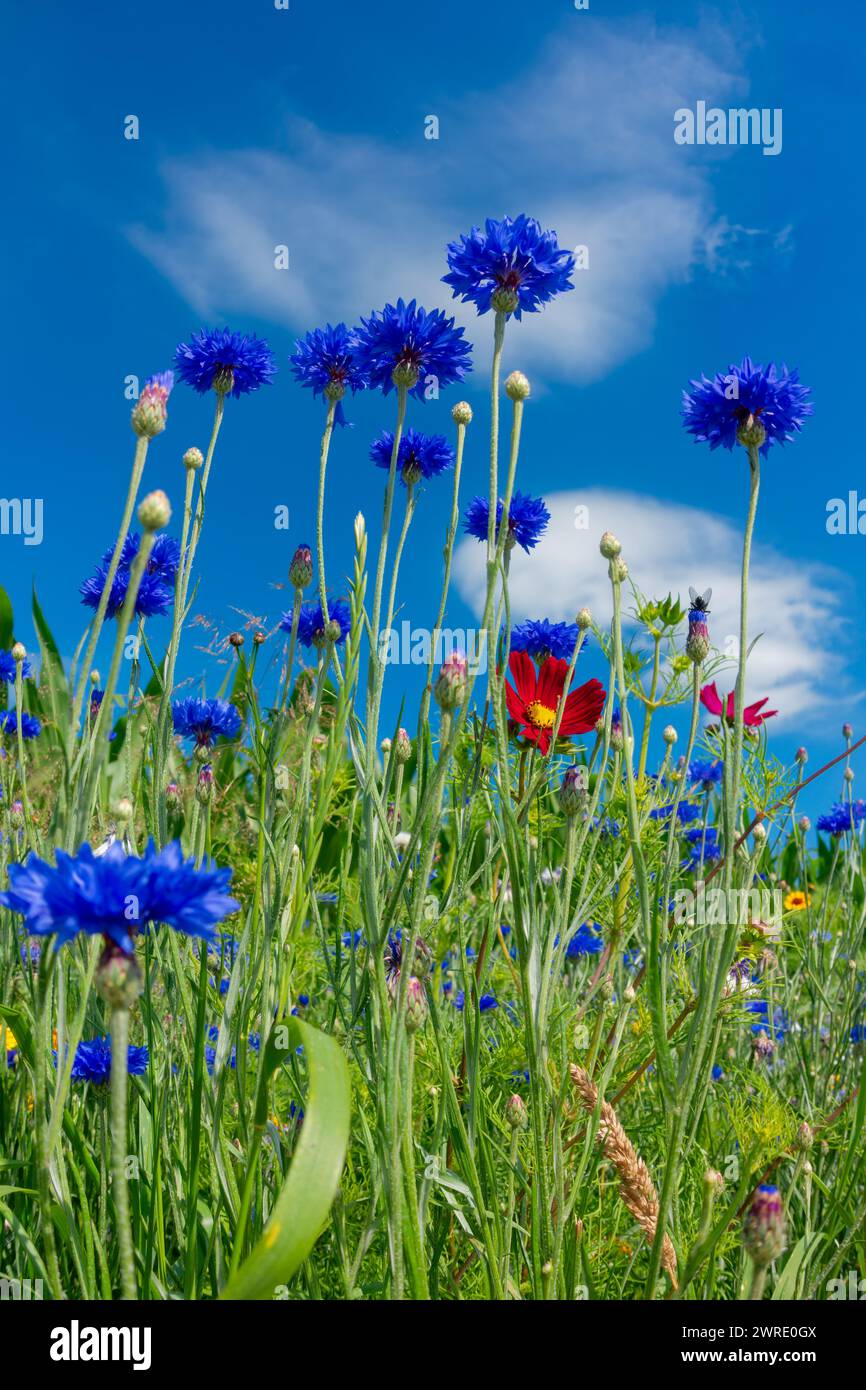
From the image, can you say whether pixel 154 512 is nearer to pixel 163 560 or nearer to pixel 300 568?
pixel 300 568

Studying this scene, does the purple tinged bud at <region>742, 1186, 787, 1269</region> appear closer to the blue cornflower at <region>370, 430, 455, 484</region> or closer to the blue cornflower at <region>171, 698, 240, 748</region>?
the blue cornflower at <region>370, 430, 455, 484</region>

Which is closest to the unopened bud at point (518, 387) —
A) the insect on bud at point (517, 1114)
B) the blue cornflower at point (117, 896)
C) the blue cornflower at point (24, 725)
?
the blue cornflower at point (117, 896)

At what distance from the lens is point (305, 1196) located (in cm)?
50

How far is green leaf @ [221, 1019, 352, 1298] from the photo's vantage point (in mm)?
489

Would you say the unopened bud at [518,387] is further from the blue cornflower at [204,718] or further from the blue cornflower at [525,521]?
the blue cornflower at [204,718]

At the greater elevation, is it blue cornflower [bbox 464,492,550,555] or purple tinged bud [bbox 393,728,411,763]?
blue cornflower [bbox 464,492,550,555]

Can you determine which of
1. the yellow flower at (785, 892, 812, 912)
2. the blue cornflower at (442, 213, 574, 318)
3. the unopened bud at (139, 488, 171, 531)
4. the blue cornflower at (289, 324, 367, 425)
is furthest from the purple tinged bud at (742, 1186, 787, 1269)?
the yellow flower at (785, 892, 812, 912)

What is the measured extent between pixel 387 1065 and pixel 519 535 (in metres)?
1.05

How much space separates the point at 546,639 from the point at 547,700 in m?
0.16

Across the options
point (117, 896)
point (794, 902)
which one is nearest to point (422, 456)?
point (117, 896)

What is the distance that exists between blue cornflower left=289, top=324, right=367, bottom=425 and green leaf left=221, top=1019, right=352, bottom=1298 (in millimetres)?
1014

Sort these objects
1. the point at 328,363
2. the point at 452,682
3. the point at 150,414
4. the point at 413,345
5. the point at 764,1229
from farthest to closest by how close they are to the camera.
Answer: the point at 328,363
the point at 413,345
the point at 452,682
the point at 150,414
the point at 764,1229
